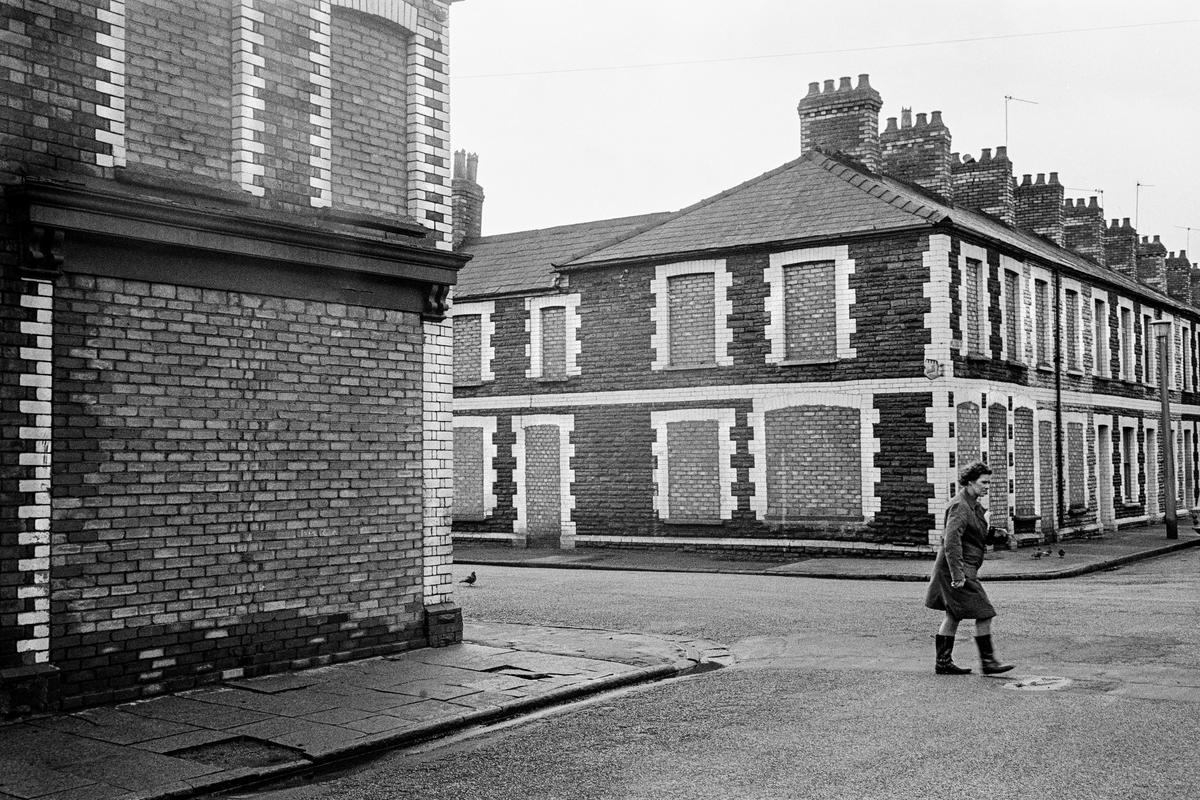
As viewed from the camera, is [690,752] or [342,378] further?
[342,378]

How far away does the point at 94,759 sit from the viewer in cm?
752

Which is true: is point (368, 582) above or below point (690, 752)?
above

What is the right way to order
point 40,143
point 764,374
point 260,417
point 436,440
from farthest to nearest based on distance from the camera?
point 764,374 < point 436,440 < point 260,417 < point 40,143

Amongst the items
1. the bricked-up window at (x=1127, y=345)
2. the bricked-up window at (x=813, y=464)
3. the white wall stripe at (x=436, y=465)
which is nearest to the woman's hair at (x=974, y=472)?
the white wall stripe at (x=436, y=465)

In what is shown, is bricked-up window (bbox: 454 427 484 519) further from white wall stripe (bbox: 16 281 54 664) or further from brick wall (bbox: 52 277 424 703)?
white wall stripe (bbox: 16 281 54 664)

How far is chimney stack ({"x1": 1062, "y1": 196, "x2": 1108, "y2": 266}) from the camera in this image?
37.4 metres

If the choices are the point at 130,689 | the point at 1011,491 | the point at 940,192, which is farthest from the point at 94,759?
the point at 940,192

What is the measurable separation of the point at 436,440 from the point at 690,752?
212 inches

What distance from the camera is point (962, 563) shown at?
10.6 meters

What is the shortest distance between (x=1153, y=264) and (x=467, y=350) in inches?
1084

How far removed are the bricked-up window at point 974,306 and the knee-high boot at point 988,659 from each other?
1443 centimetres

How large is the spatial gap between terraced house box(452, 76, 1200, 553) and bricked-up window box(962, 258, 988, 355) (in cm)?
6

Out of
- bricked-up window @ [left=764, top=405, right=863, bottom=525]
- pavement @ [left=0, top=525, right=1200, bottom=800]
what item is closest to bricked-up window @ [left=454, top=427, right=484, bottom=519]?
bricked-up window @ [left=764, top=405, right=863, bottom=525]

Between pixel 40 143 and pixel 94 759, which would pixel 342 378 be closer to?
pixel 40 143
